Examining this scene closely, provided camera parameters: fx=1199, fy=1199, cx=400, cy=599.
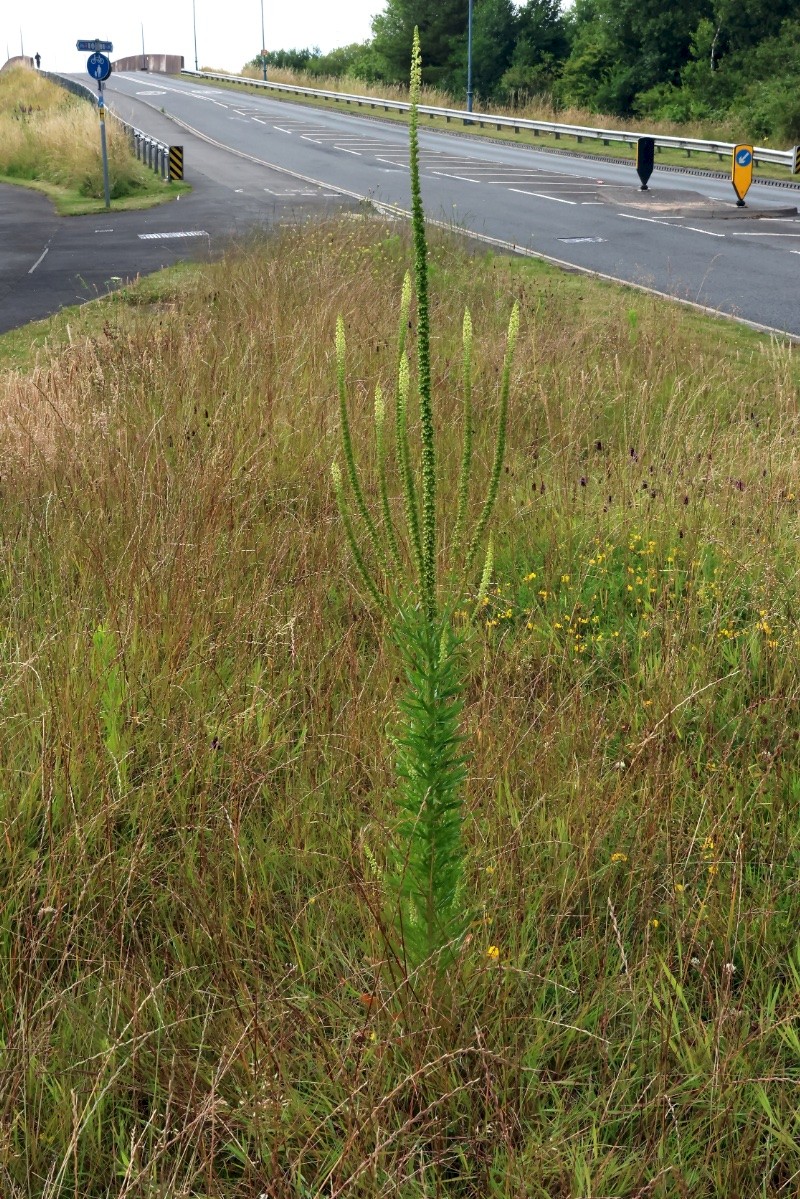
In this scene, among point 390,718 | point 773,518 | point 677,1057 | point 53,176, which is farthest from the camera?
point 53,176

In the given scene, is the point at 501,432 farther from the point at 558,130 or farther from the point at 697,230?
the point at 558,130

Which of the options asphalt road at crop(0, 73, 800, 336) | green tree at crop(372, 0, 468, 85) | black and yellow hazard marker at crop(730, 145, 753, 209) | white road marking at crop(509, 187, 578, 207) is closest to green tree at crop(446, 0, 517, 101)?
green tree at crop(372, 0, 468, 85)

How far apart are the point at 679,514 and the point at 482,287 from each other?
644cm

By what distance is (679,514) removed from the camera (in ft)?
16.9

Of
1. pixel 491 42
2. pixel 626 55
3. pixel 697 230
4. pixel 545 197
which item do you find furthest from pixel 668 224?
pixel 491 42

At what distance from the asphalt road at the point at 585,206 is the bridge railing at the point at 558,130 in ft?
6.05

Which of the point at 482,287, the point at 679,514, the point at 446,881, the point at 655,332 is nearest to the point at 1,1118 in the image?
the point at 446,881

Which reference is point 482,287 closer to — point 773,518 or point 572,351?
point 572,351

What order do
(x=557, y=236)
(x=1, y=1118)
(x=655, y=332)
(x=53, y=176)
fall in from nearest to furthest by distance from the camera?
(x=1, y=1118), (x=655, y=332), (x=557, y=236), (x=53, y=176)

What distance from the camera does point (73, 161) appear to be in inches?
1097

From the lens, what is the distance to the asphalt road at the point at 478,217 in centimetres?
1406

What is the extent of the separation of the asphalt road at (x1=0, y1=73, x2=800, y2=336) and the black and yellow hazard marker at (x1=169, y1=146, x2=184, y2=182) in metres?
0.81

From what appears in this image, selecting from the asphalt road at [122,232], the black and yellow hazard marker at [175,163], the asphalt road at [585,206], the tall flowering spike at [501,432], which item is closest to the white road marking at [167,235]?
the asphalt road at [122,232]

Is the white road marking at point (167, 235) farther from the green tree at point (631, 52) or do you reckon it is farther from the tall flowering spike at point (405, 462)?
the green tree at point (631, 52)
